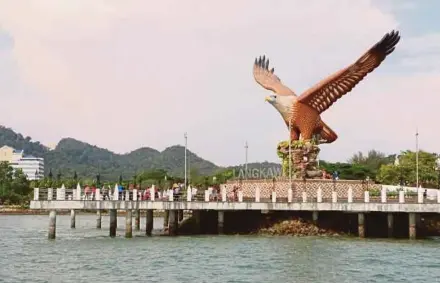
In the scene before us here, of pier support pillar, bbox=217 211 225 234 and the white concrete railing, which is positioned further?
pier support pillar, bbox=217 211 225 234

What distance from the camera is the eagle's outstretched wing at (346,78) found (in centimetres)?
5028

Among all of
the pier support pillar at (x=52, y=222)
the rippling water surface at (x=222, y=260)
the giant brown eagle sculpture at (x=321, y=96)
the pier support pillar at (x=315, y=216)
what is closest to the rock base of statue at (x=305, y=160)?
the giant brown eagle sculpture at (x=321, y=96)

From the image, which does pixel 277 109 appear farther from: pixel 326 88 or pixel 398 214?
pixel 398 214

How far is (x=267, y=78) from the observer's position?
58.2 m

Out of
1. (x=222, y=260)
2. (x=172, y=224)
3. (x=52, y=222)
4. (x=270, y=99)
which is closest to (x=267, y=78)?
(x=270, y=99)

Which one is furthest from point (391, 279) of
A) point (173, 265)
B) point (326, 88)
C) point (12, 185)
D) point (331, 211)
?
point (12, 185)

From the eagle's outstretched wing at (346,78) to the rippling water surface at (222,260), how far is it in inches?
516

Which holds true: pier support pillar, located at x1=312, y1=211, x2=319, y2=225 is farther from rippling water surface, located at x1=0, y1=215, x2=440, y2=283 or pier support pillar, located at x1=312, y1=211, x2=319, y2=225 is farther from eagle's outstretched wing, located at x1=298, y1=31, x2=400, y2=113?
eagle's outstretched wing, located at x1=298, y1=31, x2=400, y2=113

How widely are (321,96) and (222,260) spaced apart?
72.5 feet

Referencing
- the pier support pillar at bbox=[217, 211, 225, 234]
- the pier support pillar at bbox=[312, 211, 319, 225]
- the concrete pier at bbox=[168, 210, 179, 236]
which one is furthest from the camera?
the concrete pier at bbox=[168, 210, 179, 236]

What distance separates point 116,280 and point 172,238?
1584 centimetres

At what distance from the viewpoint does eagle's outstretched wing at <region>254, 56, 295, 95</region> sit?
56000 millimetres

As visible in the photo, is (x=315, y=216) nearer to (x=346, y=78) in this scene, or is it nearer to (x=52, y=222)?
(x=346, y=78)

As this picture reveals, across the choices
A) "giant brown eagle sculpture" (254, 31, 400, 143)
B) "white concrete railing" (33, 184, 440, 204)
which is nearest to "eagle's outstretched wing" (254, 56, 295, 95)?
"giant brown eagle sculpture" (254, 31, 400, 143)
